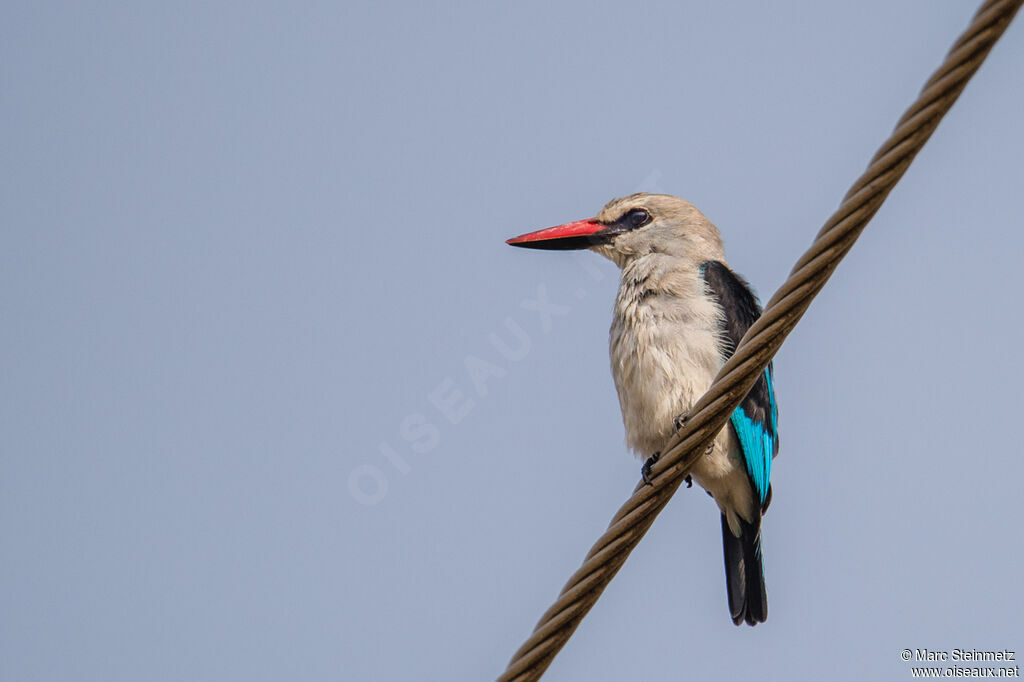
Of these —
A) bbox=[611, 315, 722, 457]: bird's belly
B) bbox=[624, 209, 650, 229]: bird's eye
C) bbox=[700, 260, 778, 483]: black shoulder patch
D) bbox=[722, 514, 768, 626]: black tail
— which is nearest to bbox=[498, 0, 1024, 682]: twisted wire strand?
bbox=[611, 315, 722, 457]: bird's belly

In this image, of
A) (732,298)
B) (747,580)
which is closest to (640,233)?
(732,298)

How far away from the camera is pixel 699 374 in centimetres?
404

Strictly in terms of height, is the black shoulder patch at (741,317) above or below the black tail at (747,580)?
above

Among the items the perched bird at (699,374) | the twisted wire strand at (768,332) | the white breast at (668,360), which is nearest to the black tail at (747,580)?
the perched bird at (699,374)

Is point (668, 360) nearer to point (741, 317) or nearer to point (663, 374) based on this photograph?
point (663, 374)

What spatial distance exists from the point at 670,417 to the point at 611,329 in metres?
0.55

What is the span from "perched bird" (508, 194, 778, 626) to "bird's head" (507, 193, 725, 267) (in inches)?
0.5

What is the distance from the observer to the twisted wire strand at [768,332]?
2.07 meters

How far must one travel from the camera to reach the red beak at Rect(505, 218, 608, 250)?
200 inches

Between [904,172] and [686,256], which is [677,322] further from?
[904,172]

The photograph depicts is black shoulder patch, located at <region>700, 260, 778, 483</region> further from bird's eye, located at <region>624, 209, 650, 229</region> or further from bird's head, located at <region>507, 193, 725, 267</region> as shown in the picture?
bird's eye, located at <region>624, 209, 650, 229</region>

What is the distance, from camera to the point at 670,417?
4.04 m

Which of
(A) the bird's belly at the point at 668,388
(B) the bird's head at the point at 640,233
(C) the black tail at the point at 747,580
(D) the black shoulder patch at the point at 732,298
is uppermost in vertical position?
(B) the bird's head at the point at 640,233

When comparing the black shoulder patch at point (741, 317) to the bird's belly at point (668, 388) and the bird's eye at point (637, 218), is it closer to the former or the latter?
the bird's belly at point (668, 388)
